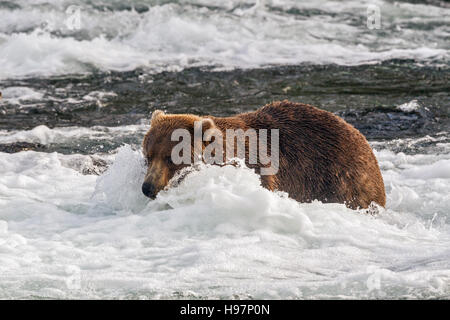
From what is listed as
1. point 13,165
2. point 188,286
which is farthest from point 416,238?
point 13,165

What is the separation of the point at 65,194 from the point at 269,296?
3189 millimetres

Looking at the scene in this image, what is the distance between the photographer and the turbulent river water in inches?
256

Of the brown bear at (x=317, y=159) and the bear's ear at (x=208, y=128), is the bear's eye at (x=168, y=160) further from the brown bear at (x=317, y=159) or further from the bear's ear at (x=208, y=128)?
the brown bear at (x=317, y=159)

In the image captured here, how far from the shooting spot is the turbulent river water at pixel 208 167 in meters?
6.51

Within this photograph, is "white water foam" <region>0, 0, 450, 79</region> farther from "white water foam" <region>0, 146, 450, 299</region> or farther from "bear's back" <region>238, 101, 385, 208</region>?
"bear's back" <region>238, 101, 385, 208</region>

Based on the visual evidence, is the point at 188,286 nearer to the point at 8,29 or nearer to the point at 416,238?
the point at 416,238

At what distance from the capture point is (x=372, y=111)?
12273 millimetres

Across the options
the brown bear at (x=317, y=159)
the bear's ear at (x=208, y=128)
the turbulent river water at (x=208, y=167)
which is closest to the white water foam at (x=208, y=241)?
the turbulent river water at (x=208, y=167)

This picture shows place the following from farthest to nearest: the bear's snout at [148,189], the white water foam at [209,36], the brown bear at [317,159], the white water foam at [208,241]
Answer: the white water foam at [209,36] → the brown bear at [317,159] → the bear's snout at [148,189] → the white water foam at [208,241]

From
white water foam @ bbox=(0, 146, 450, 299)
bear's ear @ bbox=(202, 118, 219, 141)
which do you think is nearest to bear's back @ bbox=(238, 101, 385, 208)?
white water foam @ bbox=(0, 146, 450, 299)

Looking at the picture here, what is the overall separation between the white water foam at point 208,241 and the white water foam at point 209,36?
660cm

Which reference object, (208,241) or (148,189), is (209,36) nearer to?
(148,189)

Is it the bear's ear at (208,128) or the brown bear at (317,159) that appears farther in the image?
the brown bear at (317,159)

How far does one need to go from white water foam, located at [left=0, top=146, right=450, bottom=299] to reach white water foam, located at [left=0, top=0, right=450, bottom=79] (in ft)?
21.6
